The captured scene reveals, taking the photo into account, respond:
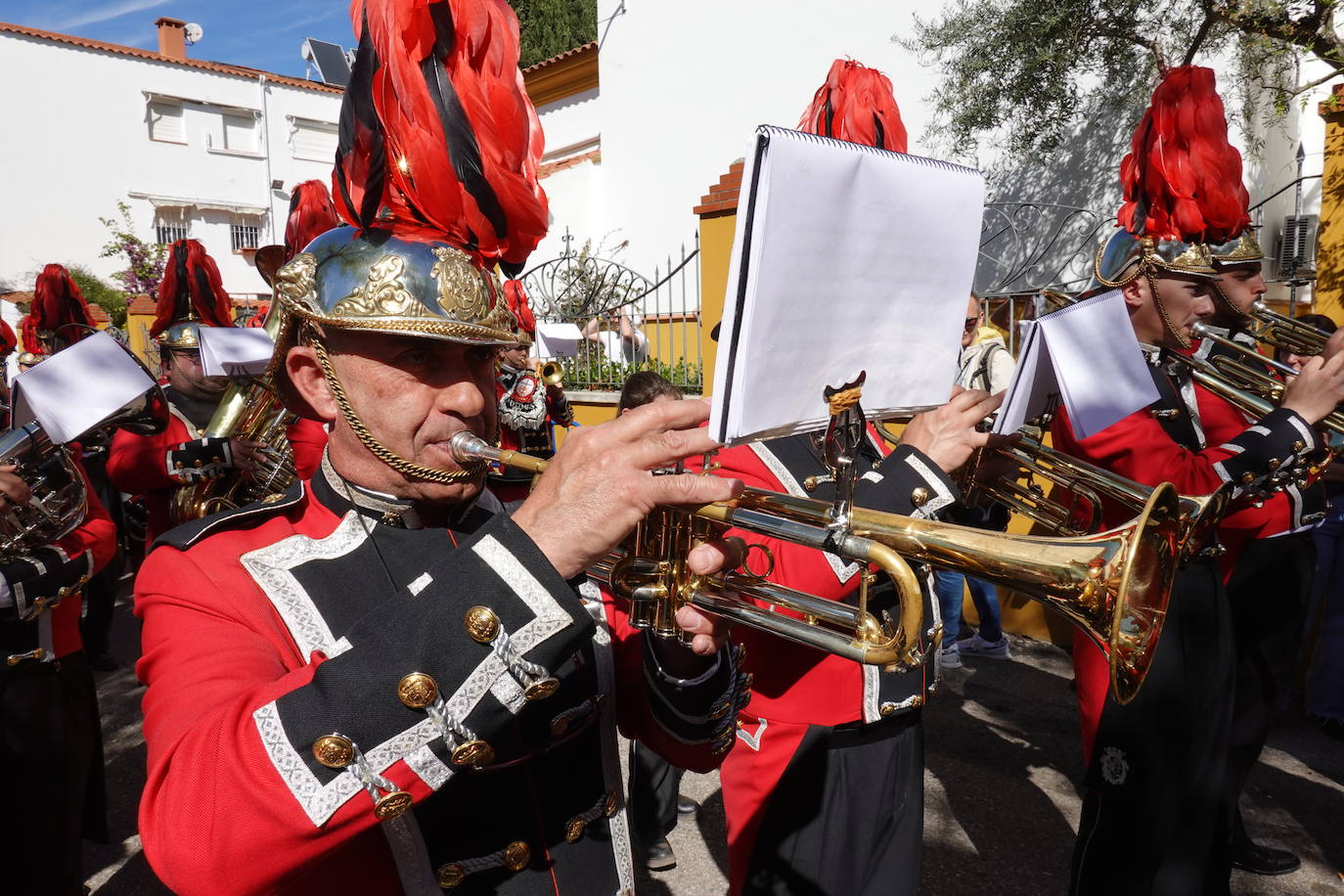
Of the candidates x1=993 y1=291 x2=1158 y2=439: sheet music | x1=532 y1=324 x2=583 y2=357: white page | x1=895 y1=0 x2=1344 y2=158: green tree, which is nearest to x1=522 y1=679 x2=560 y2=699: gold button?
x1=993 y1=291 x2=1158 y2=439: sheet music

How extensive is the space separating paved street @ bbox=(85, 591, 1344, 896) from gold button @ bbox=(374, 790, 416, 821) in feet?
9.55

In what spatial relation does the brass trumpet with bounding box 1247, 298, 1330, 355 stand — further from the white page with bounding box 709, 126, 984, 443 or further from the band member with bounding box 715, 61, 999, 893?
the white page with bounding box 709, 126, 984, 443

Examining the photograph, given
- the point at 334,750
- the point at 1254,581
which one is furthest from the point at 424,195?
the point at 1254,581

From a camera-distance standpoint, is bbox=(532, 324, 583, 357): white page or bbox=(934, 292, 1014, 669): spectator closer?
bbox=(934, 292, 1014, 669): spectator

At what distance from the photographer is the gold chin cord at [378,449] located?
170cm

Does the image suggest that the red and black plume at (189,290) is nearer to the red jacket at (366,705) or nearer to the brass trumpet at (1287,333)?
the red jacket at (366,705)

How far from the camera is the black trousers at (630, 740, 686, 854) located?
13.0ft

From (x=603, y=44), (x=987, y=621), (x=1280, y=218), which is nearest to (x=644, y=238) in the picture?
(x=603, y=44)

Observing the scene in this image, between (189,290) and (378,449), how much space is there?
508 cm

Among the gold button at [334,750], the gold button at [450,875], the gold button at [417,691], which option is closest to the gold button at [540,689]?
the gold button at [417,691]

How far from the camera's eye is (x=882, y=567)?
1500 mm

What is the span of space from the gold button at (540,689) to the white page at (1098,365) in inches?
75.2

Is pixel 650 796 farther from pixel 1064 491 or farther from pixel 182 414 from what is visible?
pixel 182 414

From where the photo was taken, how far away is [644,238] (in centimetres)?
1647
